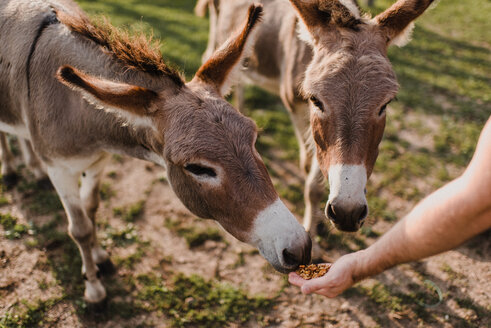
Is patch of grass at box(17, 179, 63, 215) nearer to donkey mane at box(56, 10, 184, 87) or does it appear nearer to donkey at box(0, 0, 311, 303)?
donkey at box(0, 0, 311, 303)

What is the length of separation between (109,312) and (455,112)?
275 inches

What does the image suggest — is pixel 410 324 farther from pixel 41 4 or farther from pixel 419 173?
pixel 41 4

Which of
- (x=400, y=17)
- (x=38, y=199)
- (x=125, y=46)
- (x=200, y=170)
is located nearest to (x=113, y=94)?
(x=125, y=46)

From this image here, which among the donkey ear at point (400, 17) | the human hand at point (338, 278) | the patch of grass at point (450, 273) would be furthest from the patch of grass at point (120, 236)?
the patch of grass at point (450, 273)

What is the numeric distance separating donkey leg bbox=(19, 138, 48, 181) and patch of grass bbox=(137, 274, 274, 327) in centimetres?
226

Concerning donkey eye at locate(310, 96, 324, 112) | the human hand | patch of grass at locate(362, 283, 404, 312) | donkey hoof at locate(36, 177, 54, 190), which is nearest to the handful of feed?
the human hand

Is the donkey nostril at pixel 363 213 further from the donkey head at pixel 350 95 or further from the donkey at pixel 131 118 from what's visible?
the donkey at pixel 131 118

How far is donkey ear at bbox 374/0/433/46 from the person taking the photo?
10.1 feet

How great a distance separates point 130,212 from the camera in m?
4.82

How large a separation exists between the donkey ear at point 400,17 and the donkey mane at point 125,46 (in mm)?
1915

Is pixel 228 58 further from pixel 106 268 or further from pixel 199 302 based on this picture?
pixel 106 268

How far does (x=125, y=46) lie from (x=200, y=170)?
1.20 metres

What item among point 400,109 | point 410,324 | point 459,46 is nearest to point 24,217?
point 410,324

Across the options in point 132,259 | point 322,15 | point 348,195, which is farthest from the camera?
Result: point 132,259
